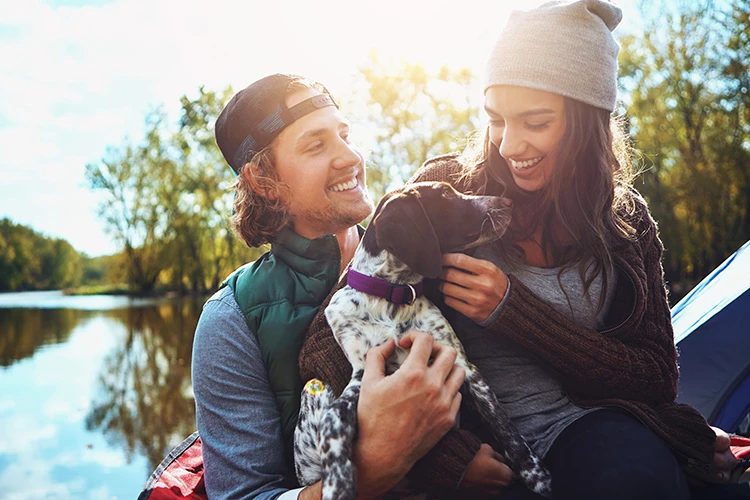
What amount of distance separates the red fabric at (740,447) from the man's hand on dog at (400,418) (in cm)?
140

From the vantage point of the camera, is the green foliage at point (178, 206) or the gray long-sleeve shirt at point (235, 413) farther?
the green foliage at point (178, 206)

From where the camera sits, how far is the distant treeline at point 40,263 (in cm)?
5809

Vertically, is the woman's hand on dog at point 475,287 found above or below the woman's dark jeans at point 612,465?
above

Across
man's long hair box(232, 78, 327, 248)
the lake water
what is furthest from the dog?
the lake water

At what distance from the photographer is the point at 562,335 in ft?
7.36

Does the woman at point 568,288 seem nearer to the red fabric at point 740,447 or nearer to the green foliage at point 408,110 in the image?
the red fabric at point 740,447

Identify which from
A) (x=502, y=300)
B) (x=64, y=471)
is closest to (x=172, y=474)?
(x=502, y=300)

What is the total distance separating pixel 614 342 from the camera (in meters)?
2.32

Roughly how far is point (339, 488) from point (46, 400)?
31.7 feet

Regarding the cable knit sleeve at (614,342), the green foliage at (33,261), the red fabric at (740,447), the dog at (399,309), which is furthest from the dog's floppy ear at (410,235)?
the green foliage at (33,261)

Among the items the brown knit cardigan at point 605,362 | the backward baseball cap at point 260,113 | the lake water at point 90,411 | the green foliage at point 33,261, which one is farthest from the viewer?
the green foliage at point 33,261

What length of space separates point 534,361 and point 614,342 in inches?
12.0

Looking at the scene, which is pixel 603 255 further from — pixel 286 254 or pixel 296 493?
pixel 296 493

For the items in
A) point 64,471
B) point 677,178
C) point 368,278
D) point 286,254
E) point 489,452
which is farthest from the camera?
point 677,178
